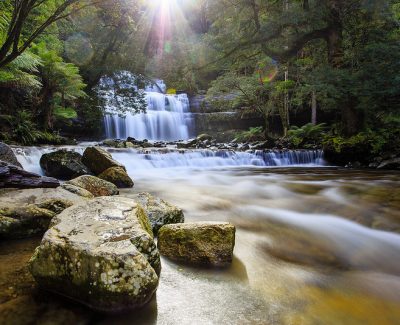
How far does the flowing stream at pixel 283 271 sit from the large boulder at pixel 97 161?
6.53 feet

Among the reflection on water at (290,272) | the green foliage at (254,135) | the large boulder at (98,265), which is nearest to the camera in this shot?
the large boulder at (98,265)

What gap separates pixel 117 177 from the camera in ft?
21.0

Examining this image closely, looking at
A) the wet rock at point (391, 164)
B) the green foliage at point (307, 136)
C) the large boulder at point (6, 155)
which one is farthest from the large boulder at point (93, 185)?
the green foliage at point (307, 136)

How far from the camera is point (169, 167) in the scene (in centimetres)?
1102

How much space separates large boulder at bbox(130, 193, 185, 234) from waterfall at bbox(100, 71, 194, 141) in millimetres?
15143

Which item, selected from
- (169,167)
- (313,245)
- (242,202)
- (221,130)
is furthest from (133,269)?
(221,130)

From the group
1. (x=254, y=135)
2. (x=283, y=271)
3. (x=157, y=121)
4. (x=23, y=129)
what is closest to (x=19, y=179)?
(x=283, y=271)

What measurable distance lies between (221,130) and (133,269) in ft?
Answer: 76.8

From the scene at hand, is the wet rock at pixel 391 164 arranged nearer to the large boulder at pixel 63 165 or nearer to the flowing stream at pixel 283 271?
the flowing stream at pixel 283 271

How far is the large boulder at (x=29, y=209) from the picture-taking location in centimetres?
298

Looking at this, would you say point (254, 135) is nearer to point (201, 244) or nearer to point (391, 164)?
point (391, 164)

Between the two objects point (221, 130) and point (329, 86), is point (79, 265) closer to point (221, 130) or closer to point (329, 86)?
point (329, 86)

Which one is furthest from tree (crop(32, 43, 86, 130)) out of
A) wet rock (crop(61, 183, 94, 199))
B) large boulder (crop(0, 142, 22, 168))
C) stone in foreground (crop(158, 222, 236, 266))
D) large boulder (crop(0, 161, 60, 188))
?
stone in foreground (crop(158, 222, 236, 266))

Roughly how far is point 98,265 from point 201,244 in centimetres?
103
